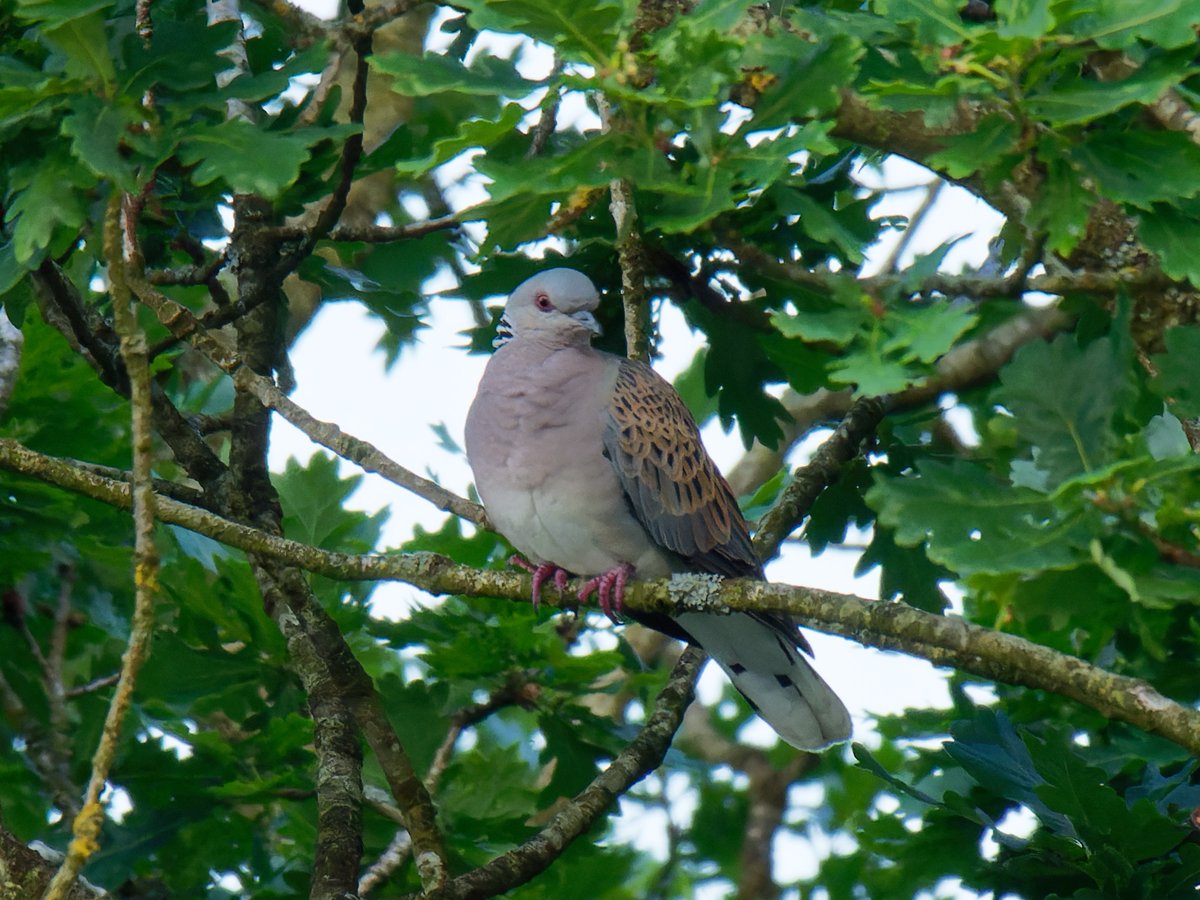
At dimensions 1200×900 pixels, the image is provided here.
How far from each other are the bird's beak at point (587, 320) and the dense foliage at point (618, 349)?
0.45 ft

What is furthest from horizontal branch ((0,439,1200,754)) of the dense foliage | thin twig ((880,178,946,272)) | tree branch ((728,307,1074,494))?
thin twig ((880,178,946,272))

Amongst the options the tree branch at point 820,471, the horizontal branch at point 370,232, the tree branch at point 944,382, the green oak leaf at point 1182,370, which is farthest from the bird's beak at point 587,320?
the green oak leaf at point 1182,370

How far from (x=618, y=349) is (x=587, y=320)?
55cm

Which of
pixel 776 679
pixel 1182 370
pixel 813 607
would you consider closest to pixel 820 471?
pixel 776 679

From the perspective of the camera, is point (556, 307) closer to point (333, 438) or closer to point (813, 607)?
point (333, 438)

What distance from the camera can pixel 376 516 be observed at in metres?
4.38

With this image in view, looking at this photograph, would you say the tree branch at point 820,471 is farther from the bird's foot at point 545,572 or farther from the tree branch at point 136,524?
the tree branch at point 136,524

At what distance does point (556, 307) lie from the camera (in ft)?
11.4

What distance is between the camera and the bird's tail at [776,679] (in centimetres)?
357

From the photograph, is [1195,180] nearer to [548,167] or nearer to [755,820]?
[548,167]

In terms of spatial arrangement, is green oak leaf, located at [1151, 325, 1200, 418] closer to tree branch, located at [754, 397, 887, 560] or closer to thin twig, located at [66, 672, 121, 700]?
tree branch, located at [754, 397, 887, 560]

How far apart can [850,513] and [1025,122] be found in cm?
159

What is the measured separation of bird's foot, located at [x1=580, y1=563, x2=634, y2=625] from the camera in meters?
3.28

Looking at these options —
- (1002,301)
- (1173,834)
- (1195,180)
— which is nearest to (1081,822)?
(1173,834)
